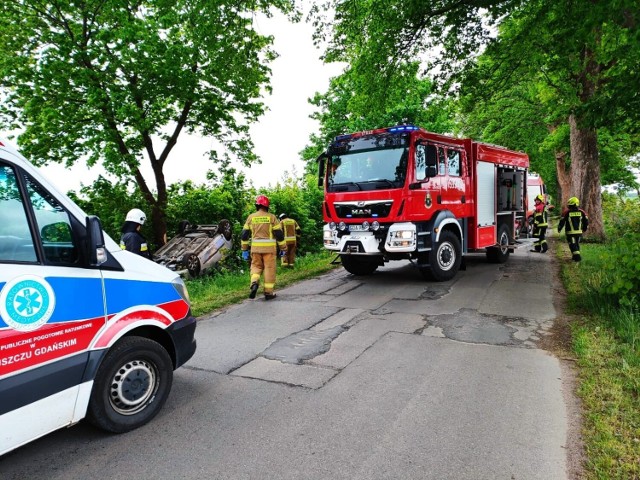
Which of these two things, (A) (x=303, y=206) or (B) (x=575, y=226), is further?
(A) (x=303, y=206)

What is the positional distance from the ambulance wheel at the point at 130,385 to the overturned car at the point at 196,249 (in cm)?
673

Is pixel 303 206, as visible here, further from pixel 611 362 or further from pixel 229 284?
pixel 611 362

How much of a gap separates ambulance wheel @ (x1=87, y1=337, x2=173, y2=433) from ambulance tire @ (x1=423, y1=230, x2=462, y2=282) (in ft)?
20.9

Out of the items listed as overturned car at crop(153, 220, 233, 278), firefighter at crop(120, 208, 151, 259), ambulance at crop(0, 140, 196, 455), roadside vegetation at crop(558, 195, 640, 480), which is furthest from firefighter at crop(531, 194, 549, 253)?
ambulance at crop(0, 140, 196, 455)

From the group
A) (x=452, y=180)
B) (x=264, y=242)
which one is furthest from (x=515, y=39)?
(x=264, y=242)

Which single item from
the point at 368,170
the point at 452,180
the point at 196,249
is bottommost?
the point at 196,249

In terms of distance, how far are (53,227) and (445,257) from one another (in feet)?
25.5

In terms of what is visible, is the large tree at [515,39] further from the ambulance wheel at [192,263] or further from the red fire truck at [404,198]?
the ambulance wheel at [192,263]

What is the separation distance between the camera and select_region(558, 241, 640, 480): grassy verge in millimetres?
2709

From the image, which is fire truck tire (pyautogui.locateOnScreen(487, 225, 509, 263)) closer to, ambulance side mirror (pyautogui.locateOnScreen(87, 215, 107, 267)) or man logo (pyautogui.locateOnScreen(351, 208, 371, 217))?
man logo (pyautogui.locateOnScreen(351, 208, 371, 217))

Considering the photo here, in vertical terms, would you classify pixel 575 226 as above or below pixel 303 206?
below

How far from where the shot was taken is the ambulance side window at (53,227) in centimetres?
269

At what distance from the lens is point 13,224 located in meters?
2.56

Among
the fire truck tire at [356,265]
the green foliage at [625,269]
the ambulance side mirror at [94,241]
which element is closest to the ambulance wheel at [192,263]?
the fire truck tire at [356,265]
